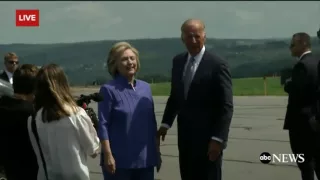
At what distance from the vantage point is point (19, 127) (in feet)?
14.2

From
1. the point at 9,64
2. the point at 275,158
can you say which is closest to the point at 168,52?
the point at 275,158

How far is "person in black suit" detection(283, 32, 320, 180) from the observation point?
6.33m

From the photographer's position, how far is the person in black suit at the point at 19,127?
4.32 metres

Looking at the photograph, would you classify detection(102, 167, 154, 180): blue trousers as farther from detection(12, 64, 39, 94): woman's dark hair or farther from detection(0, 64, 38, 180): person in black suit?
detection(12, 64, 39, 94): woman's dark hair

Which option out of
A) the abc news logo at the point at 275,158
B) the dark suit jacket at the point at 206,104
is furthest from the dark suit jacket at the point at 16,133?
the abc news logo at the point at 275,158

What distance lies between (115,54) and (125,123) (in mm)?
Result: 529

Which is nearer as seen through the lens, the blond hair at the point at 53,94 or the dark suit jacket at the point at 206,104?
the blond hair at the point at 53,94

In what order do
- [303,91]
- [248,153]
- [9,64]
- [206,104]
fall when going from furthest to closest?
[248,153] → [9,64] → [303,91] → [206,104]

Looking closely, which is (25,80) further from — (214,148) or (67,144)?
(214,148)

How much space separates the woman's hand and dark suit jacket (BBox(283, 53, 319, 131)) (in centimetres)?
262

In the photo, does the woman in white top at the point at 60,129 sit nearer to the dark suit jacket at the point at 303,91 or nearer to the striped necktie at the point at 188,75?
the striped necktie at the point at 188,75

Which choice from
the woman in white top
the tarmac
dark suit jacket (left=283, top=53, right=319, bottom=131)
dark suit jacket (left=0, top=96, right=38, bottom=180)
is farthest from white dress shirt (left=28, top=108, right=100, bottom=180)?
the tarmac

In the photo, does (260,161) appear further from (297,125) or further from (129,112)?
(129,112)

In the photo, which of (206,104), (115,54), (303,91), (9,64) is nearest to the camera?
(115,54)
